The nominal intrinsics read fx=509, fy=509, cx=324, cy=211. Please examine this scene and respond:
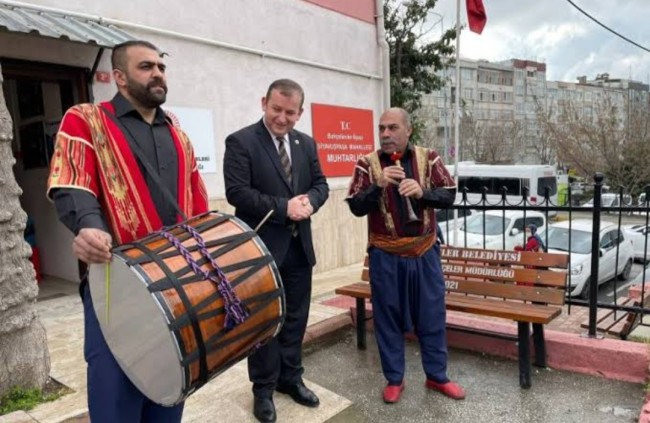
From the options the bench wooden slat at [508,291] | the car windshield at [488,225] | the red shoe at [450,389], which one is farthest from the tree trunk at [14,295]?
the car windshield at [488,225]

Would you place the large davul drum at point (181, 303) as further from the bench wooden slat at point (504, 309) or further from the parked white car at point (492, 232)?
the parked white car at point (492, 232)

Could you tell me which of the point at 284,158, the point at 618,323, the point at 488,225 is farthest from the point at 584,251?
the point at 284,158

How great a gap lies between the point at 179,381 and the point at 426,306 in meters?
1.99

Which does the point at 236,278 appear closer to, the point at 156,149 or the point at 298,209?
the point at 156,149

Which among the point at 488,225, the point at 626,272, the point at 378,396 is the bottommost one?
the point at 626,272

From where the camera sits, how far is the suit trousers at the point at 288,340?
290 cm

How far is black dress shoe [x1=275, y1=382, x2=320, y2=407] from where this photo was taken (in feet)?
10.2

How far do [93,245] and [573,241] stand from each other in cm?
1244

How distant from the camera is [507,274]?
3.85m

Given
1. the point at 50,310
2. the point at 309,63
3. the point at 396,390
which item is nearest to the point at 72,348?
the point at 50,310

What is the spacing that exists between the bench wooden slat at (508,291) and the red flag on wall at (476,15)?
916 centimetres

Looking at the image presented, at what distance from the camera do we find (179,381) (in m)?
1.68

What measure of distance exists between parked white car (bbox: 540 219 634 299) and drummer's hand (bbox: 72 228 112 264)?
1042 cm

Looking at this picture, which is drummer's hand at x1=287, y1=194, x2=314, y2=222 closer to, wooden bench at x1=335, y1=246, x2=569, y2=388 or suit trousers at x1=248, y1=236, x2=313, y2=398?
suit trousers at x1=248, y1=236, x2=313, y2=398
